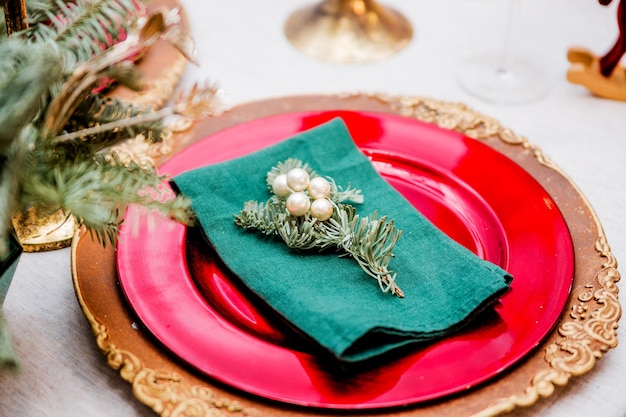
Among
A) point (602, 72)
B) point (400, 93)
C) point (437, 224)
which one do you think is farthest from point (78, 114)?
point (602, 72)

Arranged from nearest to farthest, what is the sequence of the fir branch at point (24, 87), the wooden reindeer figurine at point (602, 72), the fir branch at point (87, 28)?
1. the fir branch at point (24, 87)
2. the fir branch at point (87, 28)
3. the wooden reindeer figurine at point (602, 72)

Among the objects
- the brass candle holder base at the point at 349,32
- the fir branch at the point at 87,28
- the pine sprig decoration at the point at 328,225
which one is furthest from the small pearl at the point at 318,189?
the brass candle holder base at the point at 349,32

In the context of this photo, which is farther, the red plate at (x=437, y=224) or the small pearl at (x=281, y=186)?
the small pearl at (x=281, y=186)

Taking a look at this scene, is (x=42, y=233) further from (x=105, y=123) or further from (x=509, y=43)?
(x=509, y=43)

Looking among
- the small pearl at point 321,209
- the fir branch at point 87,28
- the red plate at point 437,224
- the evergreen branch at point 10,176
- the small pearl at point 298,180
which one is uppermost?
the fir branch at point 87,28

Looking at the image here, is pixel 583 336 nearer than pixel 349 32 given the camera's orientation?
Yes

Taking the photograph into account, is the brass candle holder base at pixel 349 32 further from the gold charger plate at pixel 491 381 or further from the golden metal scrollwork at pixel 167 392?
the golden metal scrollwork at pixel 167 392
